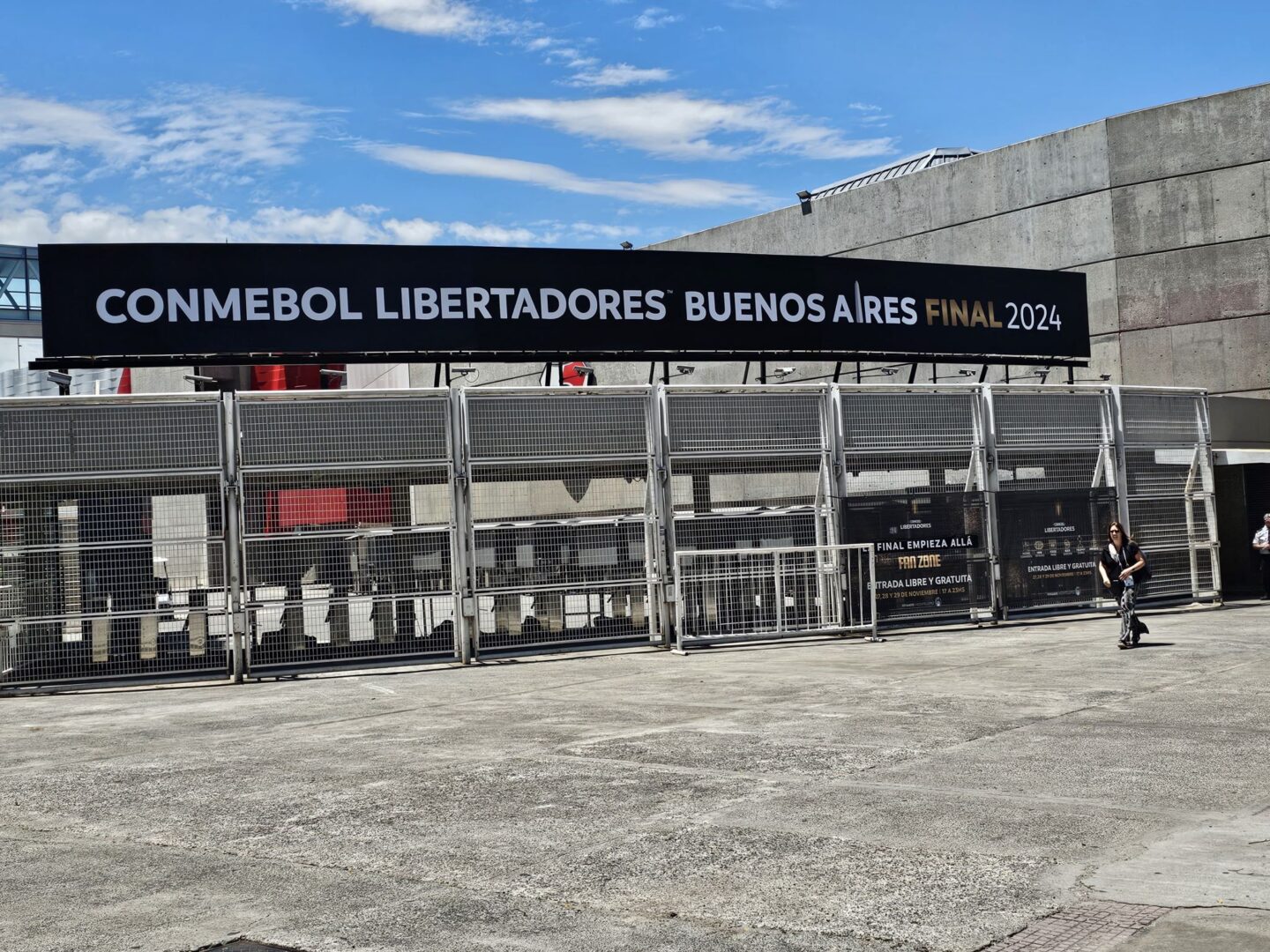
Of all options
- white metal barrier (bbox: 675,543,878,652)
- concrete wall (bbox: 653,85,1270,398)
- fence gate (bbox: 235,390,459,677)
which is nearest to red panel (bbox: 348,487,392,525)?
fence gate (bbox: 235,390,459,677)

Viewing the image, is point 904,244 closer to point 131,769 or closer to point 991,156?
point 991,156

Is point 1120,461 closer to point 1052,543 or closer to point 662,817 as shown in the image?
point 1052,543

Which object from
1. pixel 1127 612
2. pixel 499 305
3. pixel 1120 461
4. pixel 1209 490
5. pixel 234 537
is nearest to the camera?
pixel 1127 612

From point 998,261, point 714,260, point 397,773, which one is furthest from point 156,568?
point 998,261

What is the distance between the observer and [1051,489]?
66.9 feet

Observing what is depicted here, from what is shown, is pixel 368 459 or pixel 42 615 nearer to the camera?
pixel 42 615

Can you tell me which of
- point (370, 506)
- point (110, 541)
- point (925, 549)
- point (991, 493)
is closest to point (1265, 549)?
→ point (991, 493)

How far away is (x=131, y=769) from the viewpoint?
9.78 m

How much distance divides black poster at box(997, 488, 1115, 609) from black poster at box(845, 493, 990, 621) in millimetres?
456

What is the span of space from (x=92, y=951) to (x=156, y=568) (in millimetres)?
11168

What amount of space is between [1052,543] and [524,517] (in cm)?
830

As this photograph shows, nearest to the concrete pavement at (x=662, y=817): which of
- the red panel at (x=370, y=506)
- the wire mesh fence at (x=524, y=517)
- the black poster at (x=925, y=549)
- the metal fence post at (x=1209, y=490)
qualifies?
the wire mesh fence at (x=524, y=517)

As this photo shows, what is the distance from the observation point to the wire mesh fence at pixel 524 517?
1589 cm

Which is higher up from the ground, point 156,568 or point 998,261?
point 998,261
